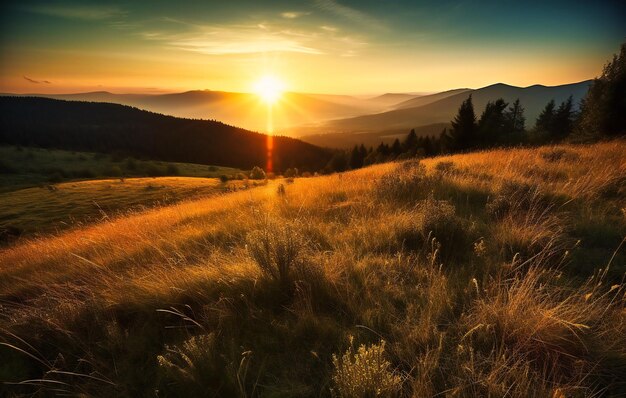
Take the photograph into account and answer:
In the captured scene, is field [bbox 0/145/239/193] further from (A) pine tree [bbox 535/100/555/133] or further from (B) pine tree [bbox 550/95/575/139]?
(B) pine tree [bbox 550/95/575/139]

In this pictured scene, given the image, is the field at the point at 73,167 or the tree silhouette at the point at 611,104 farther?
the field at the point at 73,167

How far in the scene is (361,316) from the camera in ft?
8.48

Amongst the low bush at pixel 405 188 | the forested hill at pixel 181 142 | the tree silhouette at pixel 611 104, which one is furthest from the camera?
the forested hill at pixel 181 142

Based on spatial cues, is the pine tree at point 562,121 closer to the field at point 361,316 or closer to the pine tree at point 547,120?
the pine tree at point 547,120

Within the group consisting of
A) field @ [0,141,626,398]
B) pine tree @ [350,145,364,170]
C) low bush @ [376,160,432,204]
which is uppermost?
low bush @ [376,160,432,204]

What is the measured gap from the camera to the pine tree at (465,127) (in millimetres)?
46125

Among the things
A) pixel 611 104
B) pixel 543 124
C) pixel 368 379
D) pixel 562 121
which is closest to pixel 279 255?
pixel 368 379

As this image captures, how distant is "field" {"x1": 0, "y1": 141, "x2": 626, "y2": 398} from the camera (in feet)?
6.49

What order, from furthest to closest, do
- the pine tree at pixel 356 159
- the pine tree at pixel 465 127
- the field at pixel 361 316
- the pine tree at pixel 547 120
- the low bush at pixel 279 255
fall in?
the pine tree at pixel 356 159, the pine tree at pixel 547 120, the pine tree at pixel 465 127, the low bush at pixel 279 255, the field at pixel 361 316

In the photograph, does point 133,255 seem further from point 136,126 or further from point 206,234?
point 136,126

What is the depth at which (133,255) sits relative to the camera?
17.3 feet

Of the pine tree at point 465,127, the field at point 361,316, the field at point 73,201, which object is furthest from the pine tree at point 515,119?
the field at point 361,316

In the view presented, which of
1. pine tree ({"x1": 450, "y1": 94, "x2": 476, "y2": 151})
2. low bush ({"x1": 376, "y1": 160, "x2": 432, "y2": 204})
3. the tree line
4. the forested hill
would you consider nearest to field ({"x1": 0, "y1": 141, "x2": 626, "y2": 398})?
low bush ({"x1": 376, "y1": 160, "x2": 432, "y2": 204})

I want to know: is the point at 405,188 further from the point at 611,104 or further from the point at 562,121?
the point at 562,121
